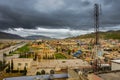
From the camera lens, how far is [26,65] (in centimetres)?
3059

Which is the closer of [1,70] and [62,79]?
[62,79]

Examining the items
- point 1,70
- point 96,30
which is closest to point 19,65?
point 1,70

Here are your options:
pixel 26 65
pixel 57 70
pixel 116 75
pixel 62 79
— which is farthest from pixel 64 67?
pixel 116 75

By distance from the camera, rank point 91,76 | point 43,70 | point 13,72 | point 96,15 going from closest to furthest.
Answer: point 91,76, point 96,15, point 43,70, point 13,72

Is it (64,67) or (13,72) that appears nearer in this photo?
(64,67)

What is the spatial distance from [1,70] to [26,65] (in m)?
4.38

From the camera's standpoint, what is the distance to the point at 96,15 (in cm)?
1506

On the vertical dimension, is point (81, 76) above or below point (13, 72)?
above

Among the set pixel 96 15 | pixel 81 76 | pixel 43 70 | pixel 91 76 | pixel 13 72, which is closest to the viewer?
pixel 91 76

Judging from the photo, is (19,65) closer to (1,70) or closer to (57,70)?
(1,70)

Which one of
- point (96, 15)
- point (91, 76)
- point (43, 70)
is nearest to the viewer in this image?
point (91, 76)

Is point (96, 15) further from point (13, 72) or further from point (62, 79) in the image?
point (13, 72)

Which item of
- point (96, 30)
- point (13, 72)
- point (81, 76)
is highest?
point (96, 30)

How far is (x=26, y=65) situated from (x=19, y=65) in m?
1.23
